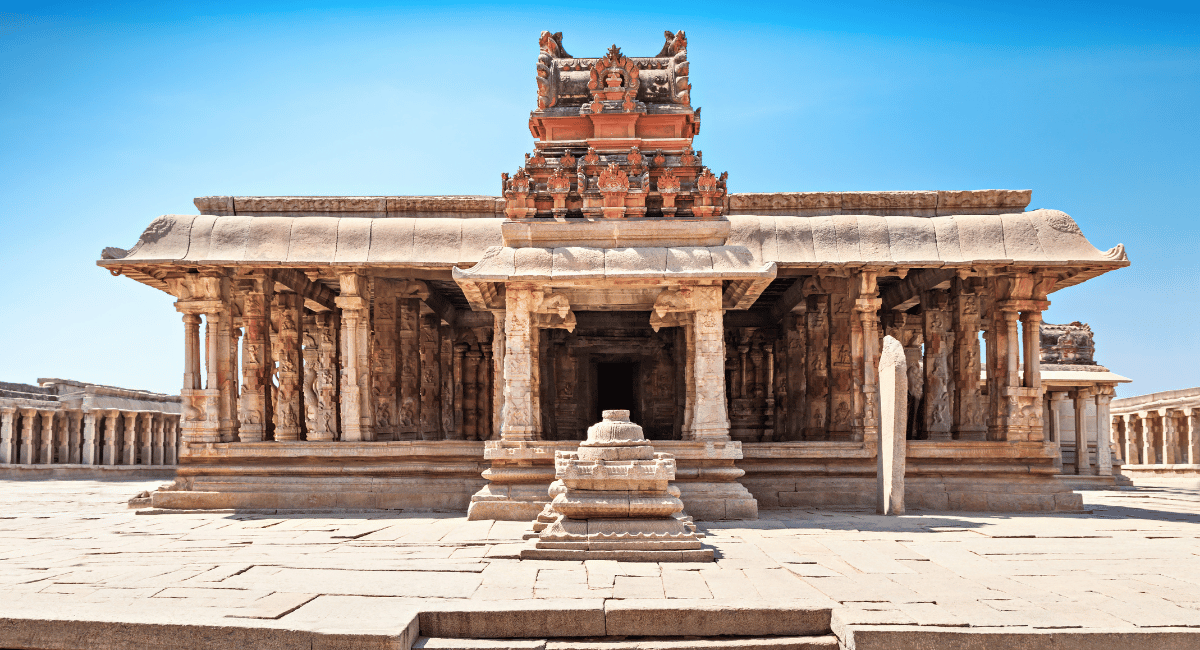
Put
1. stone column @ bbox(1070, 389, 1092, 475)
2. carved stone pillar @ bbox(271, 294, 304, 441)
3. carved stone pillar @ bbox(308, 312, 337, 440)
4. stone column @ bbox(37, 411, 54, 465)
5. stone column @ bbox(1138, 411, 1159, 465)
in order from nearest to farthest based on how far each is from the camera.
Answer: carved stone pillar @ bbox(271, 294, 304, 441) → carved stone pillar @ bbox(308, 312, 337, 440) → stone column @ bbox(1070, 389, 1092, 475) → stone column @ bbox(37, 411, 54, 465) → stone column @ bbox(1138, 411, 1159, 465)

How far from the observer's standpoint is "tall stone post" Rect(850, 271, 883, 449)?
42.0 ft

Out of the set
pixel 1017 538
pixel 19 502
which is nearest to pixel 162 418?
pixel 19 502

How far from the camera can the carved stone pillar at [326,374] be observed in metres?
16.5

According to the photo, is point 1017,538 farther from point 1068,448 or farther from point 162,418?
point 162,418

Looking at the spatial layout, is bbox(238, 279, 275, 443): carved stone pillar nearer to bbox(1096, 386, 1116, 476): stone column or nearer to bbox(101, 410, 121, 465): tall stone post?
bbox(1096, 386, 1116, 476): stone column

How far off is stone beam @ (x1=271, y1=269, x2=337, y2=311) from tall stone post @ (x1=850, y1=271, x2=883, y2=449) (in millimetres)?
9688

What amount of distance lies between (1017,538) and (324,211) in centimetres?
1153

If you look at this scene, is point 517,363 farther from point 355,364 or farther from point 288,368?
point 288,368

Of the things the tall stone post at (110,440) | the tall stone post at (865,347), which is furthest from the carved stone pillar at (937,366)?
the tall stone post at (110,440)

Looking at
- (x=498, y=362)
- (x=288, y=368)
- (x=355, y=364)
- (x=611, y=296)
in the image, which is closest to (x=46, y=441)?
(x=288, y=368)

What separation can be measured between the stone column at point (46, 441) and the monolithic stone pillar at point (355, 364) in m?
23.2

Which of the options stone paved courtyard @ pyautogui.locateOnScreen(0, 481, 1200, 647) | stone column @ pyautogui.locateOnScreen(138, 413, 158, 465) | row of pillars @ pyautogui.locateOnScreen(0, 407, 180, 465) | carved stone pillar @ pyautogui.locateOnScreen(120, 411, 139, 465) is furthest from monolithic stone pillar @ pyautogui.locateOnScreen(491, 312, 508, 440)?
stone column @ pyautogui.locateOnScreen(138, 413, 158, 465)

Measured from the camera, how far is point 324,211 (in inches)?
555

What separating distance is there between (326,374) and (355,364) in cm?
530
